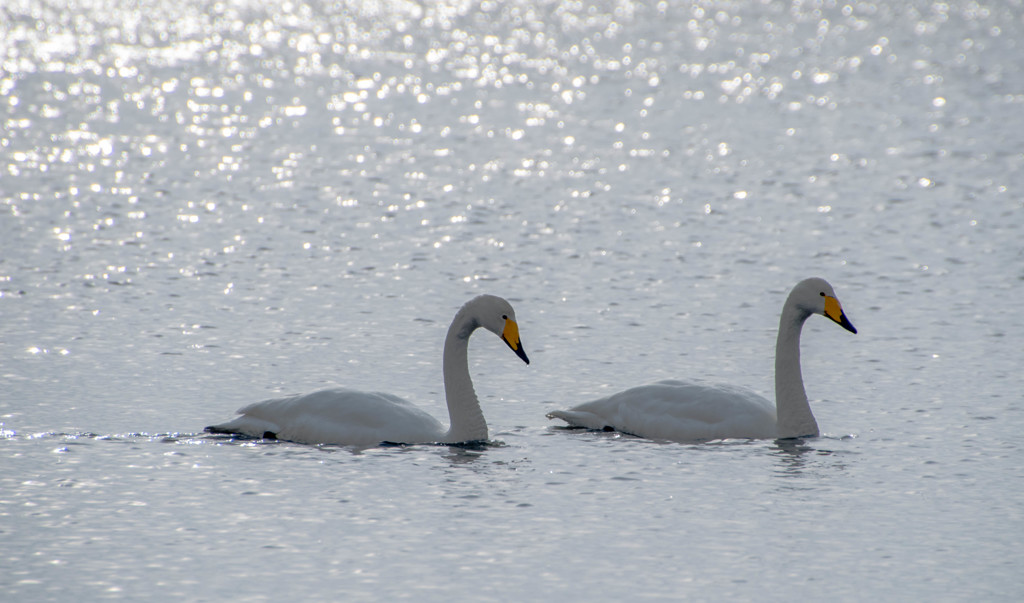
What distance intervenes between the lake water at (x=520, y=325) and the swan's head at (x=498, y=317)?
2.57 feet

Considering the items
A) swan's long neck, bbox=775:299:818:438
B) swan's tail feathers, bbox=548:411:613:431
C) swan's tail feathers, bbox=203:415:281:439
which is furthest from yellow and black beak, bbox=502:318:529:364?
swan's long neck, bbox=775:299:818:438

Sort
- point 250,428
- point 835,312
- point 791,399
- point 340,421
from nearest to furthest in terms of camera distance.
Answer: point 340,421 → point 250,428 → point 791,399 → point 835,312

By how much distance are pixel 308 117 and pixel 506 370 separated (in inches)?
796

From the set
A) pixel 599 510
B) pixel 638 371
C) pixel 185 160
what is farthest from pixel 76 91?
pixel 599 510

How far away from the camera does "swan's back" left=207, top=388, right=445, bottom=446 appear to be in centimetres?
1166

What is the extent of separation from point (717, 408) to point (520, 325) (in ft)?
14.0

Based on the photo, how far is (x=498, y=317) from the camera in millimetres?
12023

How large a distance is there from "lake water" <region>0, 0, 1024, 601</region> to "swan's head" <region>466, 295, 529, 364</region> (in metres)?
0.78

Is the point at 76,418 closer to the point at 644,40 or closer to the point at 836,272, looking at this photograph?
the point at 836,272

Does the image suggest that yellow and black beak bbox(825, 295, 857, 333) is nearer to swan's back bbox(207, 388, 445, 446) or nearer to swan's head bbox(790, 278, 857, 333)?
swan's head bbox(790, 278, 857, 333)

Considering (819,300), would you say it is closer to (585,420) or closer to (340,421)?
(585,420)

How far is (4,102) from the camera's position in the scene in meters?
34.6

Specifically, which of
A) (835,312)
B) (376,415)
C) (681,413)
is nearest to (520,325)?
(681,413)

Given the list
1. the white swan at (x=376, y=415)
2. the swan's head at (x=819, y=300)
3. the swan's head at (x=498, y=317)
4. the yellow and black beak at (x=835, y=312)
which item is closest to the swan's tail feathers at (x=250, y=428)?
the white swan at (x=376, y=415)
